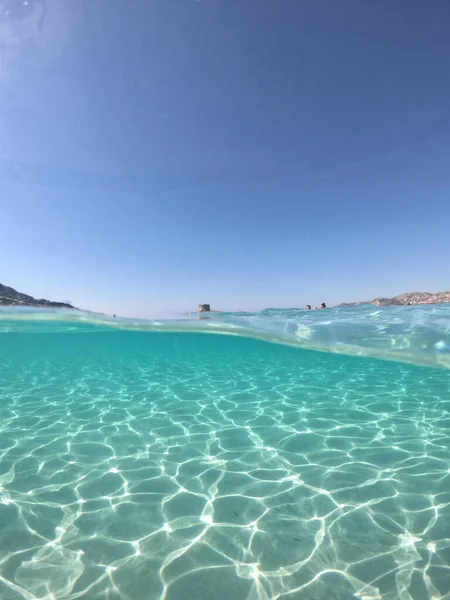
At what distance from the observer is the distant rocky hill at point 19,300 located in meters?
21.4

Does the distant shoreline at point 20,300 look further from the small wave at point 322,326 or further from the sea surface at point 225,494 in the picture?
the sea surface at point 225,494

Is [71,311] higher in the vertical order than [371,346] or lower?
higher

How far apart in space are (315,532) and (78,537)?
9.08 ft

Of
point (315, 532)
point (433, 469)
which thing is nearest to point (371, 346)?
point (433, 469)

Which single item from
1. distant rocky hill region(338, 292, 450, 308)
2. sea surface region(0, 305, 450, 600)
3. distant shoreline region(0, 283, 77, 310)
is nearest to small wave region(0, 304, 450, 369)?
distant shoreline region(0, 283, 77, 310)

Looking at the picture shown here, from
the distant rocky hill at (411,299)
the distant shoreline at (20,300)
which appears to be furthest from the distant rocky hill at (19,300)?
the distant rocky hill at (411,299)

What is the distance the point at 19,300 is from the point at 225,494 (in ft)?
76.5

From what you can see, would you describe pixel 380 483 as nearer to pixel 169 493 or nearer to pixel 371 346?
pixel 169 493

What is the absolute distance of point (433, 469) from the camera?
5172 mm

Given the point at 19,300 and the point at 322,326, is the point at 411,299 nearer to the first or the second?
the point at 322,326

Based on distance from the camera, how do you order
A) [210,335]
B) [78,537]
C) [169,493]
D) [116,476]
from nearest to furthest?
[78,537] → [169,493] → [116,476] → [210,335]

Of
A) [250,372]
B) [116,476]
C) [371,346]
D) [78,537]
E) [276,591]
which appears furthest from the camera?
[371,346]

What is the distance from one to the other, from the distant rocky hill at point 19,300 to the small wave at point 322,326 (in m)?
0.59

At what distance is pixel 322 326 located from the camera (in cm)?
1939
